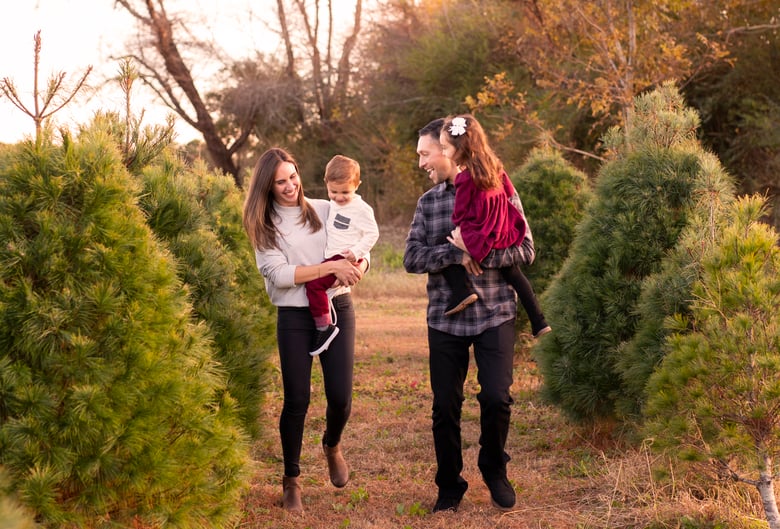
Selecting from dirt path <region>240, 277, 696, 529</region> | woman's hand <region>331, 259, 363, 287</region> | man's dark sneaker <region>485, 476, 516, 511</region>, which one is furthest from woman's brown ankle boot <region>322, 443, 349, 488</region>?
woman's hand <region>331, 259, 363, 287</region>

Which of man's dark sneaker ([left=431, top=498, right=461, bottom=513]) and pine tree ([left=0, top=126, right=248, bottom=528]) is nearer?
pine tree ([left=0, top=126, right=248, bottom=528])

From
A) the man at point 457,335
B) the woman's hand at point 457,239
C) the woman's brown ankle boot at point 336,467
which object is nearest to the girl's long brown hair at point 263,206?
the man at point 457,335

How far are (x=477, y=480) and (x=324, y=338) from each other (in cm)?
147

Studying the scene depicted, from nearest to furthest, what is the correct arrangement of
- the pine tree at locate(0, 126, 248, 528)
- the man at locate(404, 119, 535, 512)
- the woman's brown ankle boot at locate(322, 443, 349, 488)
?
the pine tree at locate(0, 126, 248, 528) < the man at locate(404, 119, 535, 512) < the woman's brown ankle boot at locate(322, 443, 349, 488)

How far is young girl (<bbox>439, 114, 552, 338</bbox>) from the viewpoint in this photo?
14.2 ft

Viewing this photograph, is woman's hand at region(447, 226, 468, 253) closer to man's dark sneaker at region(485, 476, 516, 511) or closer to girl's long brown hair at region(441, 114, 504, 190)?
girl's long brown hair at region(441, 114, 504, 190)

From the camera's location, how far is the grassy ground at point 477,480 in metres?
4.32

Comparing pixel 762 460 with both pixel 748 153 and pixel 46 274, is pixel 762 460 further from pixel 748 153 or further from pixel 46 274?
pixel 748 153

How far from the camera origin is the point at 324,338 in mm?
4586

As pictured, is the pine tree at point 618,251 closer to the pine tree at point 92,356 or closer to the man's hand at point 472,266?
the man's hand at point 472,266

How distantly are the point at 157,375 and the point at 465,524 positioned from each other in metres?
1.93

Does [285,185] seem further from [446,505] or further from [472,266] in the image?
[446,505]

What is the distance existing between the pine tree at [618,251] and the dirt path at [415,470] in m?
0.55

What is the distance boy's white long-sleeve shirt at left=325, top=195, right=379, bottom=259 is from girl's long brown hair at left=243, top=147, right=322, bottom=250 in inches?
4.9
